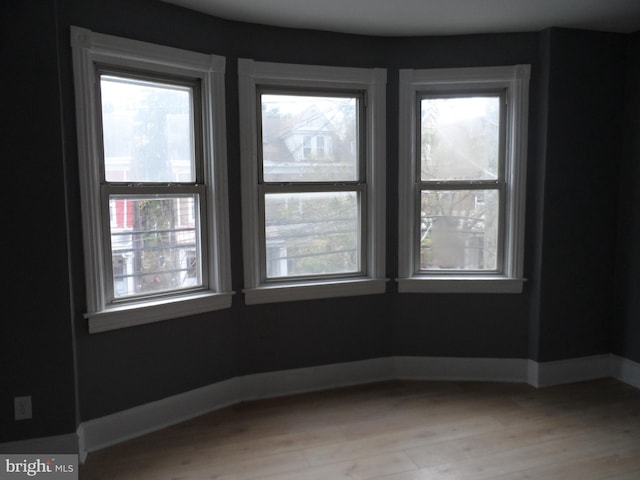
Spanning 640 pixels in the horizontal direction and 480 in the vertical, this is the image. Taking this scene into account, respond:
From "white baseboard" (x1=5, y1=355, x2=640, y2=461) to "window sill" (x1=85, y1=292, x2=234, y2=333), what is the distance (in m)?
0.53

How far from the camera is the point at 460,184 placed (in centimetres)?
363

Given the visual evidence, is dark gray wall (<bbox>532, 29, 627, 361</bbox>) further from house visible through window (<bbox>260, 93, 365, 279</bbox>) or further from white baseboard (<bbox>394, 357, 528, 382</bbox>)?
house visible through window (<bbox>260, 93, 365, 279</bbox>)

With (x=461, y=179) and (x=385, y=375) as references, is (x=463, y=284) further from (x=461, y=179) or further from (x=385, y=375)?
(x=385, y=375)

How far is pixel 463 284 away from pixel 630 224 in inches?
49.5

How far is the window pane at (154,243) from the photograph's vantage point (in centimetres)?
286

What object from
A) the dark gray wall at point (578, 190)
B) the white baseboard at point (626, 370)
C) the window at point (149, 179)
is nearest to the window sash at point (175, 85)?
the window at point (149, 179)

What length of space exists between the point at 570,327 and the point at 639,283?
0.56 m

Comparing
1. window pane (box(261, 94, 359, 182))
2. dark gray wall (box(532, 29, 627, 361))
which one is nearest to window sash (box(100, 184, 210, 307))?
window pane (box(261, 94, 359, 182))

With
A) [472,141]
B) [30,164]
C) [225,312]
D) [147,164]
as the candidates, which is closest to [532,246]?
[472,141]

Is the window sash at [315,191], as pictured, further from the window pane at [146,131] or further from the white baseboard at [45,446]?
the white baseboard at [45,446]

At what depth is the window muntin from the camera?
363 centimetres

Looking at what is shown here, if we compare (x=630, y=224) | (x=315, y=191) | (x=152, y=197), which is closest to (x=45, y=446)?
(x=152, y=197)

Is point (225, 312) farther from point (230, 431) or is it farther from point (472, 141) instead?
point (472, 141)

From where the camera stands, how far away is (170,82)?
2.99 m
